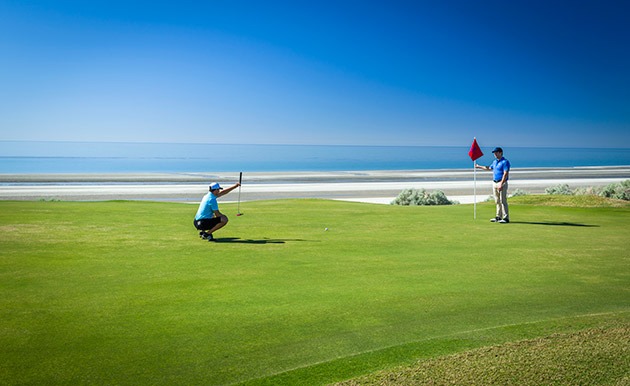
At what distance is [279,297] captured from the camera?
24.2ft

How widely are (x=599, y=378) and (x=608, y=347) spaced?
84 centimetres

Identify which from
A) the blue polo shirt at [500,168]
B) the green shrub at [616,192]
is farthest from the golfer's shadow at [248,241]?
the green shrub at [616,192]

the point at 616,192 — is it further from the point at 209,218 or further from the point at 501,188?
the point at 209,218

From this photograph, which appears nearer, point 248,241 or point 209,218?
point 248,241

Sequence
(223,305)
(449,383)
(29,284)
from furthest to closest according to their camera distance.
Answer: (29,284), (223,305), (449,383)

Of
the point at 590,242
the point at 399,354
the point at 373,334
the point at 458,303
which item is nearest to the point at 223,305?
the point at 373,334

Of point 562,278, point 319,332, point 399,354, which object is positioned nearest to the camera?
point 399,354

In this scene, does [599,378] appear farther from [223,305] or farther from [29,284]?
[29,284]

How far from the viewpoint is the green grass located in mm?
5219

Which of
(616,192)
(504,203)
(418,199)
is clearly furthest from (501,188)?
(616,192)

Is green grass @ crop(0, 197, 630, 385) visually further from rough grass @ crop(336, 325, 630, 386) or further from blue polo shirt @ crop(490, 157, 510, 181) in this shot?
blue polo shirt @ crop(490, 157, 510, 181)

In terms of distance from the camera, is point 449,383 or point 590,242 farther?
point 590,242

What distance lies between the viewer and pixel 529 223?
16250mm

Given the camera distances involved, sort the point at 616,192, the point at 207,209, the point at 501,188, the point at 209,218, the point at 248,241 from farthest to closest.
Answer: the point at 616,192, the point at 501,188, the point at 207,209, the point at 209,218, the point at 248,241
